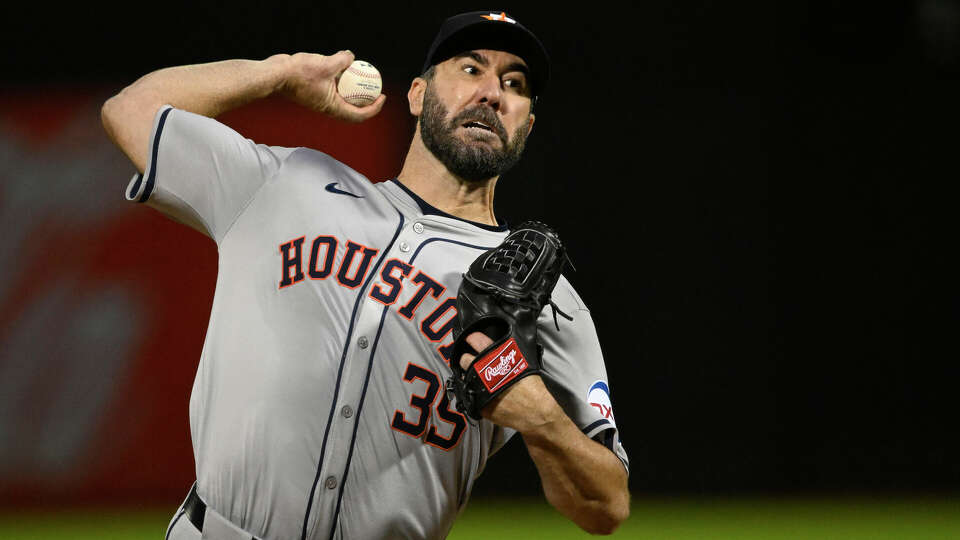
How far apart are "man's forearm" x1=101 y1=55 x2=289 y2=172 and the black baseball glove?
715 mm

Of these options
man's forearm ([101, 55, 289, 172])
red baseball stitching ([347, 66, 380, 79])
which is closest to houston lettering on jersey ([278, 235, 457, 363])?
man's forearm ([101, 55, 289, 172])

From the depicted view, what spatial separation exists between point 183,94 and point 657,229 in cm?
406

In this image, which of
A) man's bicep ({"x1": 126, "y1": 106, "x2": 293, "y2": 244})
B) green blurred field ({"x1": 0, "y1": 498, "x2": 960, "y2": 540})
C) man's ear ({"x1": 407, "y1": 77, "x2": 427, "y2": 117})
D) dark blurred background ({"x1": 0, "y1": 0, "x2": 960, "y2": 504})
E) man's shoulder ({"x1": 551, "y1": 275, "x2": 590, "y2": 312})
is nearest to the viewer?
man's bicep ({"x1": 126, "y1": 106, "x2": 293, "y2": 244})

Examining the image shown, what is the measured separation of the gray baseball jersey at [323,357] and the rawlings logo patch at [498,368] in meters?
0.30

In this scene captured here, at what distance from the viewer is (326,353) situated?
1947 mm

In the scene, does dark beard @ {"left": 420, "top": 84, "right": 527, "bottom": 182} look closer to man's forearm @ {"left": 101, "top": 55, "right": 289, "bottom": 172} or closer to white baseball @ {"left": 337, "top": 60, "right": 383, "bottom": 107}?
white baseball @ {"left": 337, "top": 60, "right": 383, "bottom": 107}

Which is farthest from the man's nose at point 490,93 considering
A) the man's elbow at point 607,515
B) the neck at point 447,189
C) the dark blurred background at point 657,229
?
the dark blurred background at point 657,229

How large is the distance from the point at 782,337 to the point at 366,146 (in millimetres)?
2626

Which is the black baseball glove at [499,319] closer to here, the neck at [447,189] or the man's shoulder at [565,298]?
the man's shoulder at [565,298]

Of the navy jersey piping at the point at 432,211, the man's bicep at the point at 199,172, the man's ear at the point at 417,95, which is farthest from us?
the man's ear at the point at 417,95

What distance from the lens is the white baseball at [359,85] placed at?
2.28 m

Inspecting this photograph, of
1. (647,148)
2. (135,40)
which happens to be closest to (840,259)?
(647,148)

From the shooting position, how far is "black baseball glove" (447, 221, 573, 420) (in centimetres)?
169

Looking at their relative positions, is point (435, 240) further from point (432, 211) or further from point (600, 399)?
point (600, 399)
